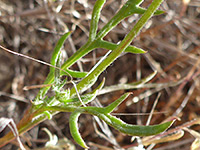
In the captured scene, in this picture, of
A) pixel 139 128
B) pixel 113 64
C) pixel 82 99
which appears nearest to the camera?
pixel 139 128

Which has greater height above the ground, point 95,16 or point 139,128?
point 95,16

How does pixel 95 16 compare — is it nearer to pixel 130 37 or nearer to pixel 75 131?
pixel 130 37

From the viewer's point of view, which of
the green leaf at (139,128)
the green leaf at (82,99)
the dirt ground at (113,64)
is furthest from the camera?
the dirt ground at (113,64)

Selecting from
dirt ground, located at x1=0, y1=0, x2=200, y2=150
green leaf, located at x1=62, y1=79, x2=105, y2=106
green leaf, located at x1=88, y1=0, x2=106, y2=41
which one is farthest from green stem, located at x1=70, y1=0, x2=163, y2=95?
dirt ground, located at x1=0, y1=0, x2=200, y2=150

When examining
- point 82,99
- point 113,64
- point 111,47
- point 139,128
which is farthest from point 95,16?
point 113,64

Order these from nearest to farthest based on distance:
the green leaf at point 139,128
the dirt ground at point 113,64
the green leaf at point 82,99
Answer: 1. the green leaf at point 139,128
2. the green leaf at point 82,99
3. the dirt ground at point 113,64

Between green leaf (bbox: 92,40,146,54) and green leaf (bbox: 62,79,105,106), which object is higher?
green leaf (bbox: 92,40,146,54)

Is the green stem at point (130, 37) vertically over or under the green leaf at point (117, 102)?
over

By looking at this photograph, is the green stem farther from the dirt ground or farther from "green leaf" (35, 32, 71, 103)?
the dirt ground

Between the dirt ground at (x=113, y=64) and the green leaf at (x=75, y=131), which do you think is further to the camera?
the dirt ground at (x=113, y=64)

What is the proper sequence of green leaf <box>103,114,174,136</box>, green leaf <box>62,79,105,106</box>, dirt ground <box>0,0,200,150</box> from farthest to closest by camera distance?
dirt ground <box>0,0,200,150</box> → green leaf <box>62,79,105,106</box> → green leaf <box>103,114,174,136</box>

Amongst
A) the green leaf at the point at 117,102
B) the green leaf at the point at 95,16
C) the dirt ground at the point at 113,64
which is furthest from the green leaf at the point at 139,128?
the dirt ground at the point at 113,64

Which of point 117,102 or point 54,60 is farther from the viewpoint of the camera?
point 54,60

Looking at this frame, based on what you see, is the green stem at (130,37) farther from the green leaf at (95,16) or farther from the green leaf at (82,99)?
the green leaf at (95,16)
